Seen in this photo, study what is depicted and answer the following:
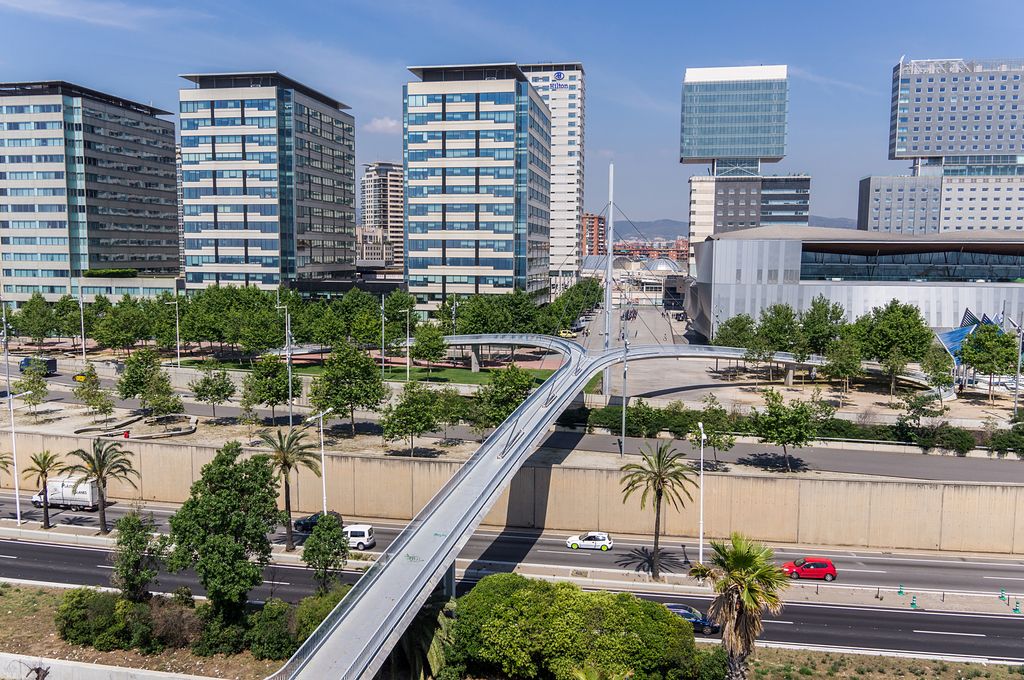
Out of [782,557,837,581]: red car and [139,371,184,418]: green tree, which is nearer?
[782,557,837,581]: red car

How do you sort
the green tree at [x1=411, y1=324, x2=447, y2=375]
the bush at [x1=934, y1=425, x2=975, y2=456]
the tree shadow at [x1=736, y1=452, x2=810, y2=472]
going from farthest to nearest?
1. the green tree at [x1=411, y1=324, x2=447, y2=375]
2. the bush at [x1=934, y1=425, x2=975, y2=456]
3. the tree shadow at [x1=736, y1=452, x2=810, y2=472]

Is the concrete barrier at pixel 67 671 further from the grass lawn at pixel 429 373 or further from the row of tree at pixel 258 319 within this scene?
the row of tree at pixel 258 319

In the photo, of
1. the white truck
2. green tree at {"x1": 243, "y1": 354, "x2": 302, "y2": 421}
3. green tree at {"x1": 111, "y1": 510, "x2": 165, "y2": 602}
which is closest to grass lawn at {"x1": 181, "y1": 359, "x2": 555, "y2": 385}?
green tree at {"x1": 243, "y1": 354, "x2": 302, "y2": 421}

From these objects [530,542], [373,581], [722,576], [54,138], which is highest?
[54,138]

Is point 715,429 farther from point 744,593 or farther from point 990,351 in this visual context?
point 990,351

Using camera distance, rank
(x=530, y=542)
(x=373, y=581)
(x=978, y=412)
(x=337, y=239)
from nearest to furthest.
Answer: (x=373, y=581), (x=530, y=542), (x=978, y=412), (x=337, y=239)

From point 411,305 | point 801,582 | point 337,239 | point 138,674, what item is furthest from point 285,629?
point 337,239

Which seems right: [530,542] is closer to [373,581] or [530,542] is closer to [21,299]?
[373,581]

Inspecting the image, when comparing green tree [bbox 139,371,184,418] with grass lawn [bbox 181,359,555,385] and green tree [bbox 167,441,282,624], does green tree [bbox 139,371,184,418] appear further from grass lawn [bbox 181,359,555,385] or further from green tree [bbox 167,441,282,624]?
green tree [bbox 167,441,282,624]
